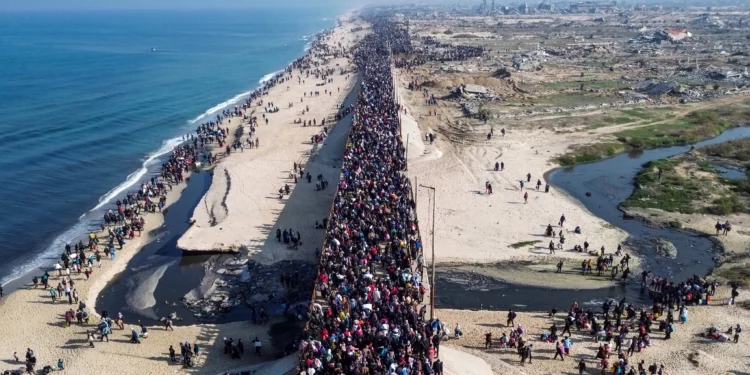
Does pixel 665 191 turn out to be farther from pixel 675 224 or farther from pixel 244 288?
pixel 244 288

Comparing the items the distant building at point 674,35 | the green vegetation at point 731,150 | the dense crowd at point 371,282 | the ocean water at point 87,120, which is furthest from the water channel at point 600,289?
the distant building at point 674,35

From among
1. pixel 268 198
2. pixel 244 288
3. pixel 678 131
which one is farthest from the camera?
pixel 678 131

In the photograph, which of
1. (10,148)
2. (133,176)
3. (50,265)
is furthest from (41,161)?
(50,265)

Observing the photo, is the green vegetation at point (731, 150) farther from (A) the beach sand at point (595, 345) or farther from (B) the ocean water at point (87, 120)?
(B) the ocean water at point (87, 120)

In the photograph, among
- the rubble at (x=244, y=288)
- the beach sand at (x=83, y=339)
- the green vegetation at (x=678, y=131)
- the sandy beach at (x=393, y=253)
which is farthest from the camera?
the green vegetation at (x=678, y=131)

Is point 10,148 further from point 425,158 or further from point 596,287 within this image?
point 596,287

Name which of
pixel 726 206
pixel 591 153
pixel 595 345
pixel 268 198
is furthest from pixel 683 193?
pixel 268 198
